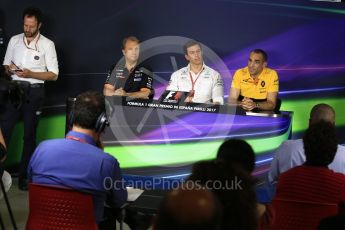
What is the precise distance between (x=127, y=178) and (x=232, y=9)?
236 centimetres

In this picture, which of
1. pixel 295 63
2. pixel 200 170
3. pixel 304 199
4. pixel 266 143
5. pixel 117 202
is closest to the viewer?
pixel 200 170

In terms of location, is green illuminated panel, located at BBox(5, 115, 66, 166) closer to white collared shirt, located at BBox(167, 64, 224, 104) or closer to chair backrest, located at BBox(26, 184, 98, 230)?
white collared shirt, located at BBox(167, 64, 224, 104)

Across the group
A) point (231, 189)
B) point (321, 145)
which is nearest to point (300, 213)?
point (321, 145)

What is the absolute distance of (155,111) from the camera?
484 centimetres

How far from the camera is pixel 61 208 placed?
8.70ft

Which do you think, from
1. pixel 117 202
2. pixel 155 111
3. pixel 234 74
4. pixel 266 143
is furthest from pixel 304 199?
pixel 234 74

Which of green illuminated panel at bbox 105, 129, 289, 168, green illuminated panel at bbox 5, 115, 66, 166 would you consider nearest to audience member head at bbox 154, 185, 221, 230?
green illuminated panel at bbox 105, 129, 289, 168

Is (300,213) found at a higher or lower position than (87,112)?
lower

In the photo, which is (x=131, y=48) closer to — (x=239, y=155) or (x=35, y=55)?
(x=35, y=55)

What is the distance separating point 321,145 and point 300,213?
33cm

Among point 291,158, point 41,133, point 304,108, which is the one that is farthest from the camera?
point 41,133

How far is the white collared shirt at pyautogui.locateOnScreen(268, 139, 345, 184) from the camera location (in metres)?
3.23

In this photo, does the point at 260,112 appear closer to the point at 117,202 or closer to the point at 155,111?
the point at 155,111

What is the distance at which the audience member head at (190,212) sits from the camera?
1.37 metres
